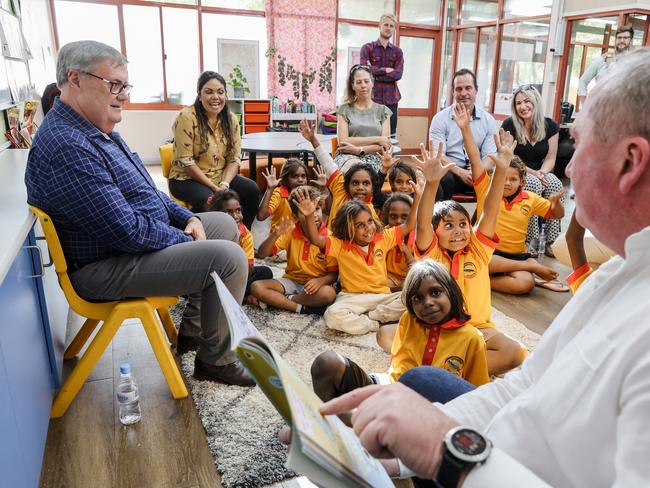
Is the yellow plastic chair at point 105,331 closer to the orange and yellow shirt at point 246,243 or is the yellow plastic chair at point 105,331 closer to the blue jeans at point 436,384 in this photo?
the orange and yellow shirt at point 246,243

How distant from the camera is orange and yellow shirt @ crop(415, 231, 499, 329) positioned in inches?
85.0

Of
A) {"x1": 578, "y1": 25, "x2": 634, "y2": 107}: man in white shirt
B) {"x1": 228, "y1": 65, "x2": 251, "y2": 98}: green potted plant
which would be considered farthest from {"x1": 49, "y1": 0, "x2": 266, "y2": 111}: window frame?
{"x1": 578, "y1": 25, "x2": 634, "y2": 107}: man in white shirt

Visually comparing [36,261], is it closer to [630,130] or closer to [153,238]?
[153,238]

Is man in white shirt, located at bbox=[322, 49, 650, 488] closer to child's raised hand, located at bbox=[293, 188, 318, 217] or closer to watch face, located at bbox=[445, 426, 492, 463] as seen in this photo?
watch face, located at bbox=[445, 426, 492, 463]

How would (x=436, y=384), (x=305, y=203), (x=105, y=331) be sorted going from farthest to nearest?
(x=305, y=203) < (x=105, y=331) < (x=436, y=384)

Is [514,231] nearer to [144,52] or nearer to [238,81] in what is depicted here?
[238,81]

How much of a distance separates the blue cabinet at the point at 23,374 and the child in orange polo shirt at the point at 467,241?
1490 mm

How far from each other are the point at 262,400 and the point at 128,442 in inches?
19.1

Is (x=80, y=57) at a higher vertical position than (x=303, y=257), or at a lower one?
higher

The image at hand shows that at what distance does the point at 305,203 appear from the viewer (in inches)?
104

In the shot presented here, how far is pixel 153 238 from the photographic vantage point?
179 centimetres

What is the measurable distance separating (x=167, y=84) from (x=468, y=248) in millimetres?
6527

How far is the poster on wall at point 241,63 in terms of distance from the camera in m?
7.69

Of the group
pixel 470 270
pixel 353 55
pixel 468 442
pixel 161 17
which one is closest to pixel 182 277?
pixel 470 270
